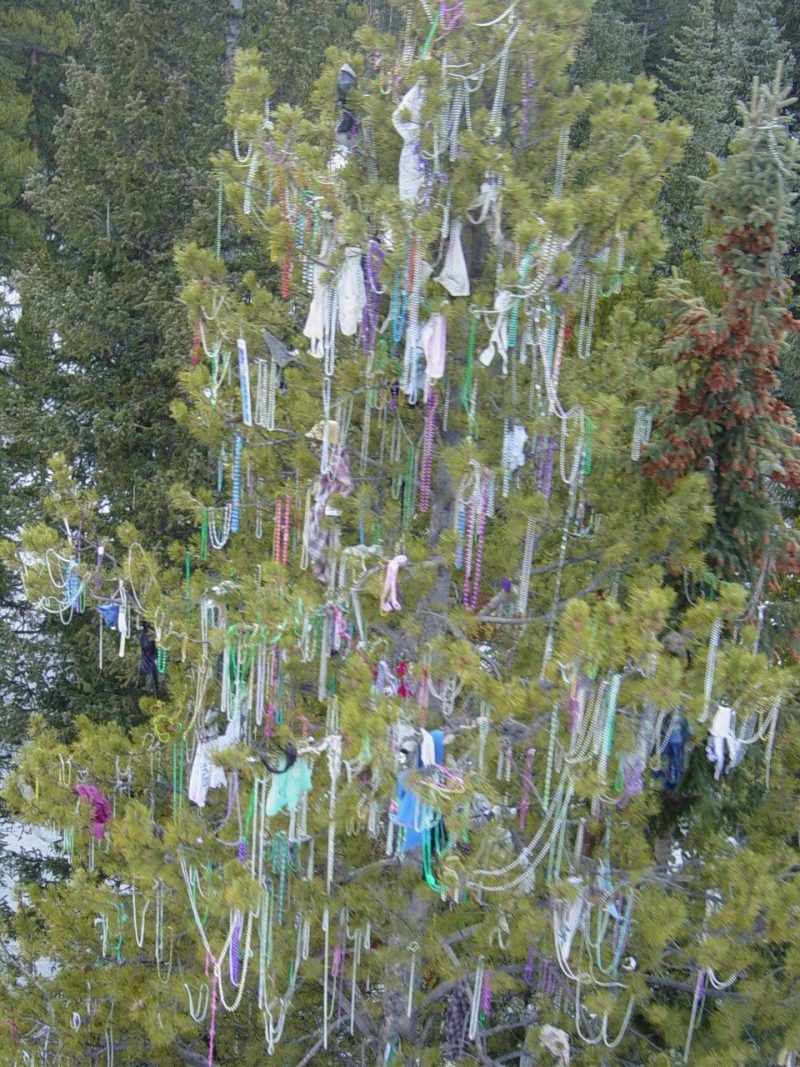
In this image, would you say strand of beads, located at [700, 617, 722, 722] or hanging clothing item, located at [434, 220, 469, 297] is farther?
hanging clothing item, located at [434, 220, 469, 297]

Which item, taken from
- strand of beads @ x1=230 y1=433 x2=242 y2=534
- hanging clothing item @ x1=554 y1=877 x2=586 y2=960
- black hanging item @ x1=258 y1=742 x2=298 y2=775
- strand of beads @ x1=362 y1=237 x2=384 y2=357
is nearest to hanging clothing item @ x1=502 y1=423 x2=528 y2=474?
strand of beads @ x1=362 y1=237 x2=384 y2=357

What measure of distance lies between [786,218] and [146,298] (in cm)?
636

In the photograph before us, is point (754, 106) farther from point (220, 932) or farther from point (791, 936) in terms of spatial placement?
point (220, 932)

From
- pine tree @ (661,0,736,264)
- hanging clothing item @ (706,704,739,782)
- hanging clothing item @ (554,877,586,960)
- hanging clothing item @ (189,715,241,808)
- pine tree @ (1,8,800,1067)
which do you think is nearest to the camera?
hanging clothing item @ (706,704,739,782)

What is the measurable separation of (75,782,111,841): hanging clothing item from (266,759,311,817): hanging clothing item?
1.60 m

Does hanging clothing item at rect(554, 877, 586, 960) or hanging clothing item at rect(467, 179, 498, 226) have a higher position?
hanging clothing item at rect(467, 179, 498, 226)

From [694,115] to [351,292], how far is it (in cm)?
989

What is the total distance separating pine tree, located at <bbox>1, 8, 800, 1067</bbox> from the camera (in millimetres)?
5098

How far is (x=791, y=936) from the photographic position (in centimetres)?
506

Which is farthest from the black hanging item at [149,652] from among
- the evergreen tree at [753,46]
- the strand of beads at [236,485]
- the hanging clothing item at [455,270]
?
the evergreen tree at [753,46]

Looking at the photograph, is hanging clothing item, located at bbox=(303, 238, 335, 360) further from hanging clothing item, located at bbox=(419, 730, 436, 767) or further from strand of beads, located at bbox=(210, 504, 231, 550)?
hanging clothing item, located at bbox=(419, 730, 436, 767)

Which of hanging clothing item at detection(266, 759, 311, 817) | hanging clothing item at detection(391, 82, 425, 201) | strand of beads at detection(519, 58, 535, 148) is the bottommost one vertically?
hanging clothing item at detection(266, 759, 311, 817)

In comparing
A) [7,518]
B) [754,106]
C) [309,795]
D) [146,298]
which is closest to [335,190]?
[754,106]

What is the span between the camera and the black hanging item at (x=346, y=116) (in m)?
5.77
